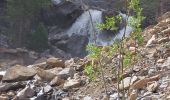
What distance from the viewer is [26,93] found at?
11836mm

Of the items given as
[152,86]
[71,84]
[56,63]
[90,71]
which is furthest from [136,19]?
[56,63]

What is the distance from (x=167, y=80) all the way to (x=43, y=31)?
31858 millimetres

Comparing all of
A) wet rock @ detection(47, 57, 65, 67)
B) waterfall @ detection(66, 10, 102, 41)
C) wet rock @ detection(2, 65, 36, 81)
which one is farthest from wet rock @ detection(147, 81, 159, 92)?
waterfall @ detection(66, 10, 102, 41)

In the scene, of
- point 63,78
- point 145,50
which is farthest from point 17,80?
point 145,50

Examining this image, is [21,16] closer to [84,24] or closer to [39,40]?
[39,40]

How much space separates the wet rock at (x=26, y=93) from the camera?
11.7 m

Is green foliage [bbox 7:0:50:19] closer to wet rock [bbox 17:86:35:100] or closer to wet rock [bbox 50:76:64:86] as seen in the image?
wet rock [bbox 50:76:64:86]

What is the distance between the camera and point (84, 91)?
11562 mm

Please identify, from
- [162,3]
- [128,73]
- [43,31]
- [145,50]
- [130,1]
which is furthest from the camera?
[43,31]

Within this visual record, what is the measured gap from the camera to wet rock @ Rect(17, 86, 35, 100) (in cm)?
1169

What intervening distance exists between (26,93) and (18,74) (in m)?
1.72

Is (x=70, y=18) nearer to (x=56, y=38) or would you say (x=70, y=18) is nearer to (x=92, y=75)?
(x=56, y=38)

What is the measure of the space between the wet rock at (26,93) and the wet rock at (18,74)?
1.35 metres

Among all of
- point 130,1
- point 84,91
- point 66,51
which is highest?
point 130,1
